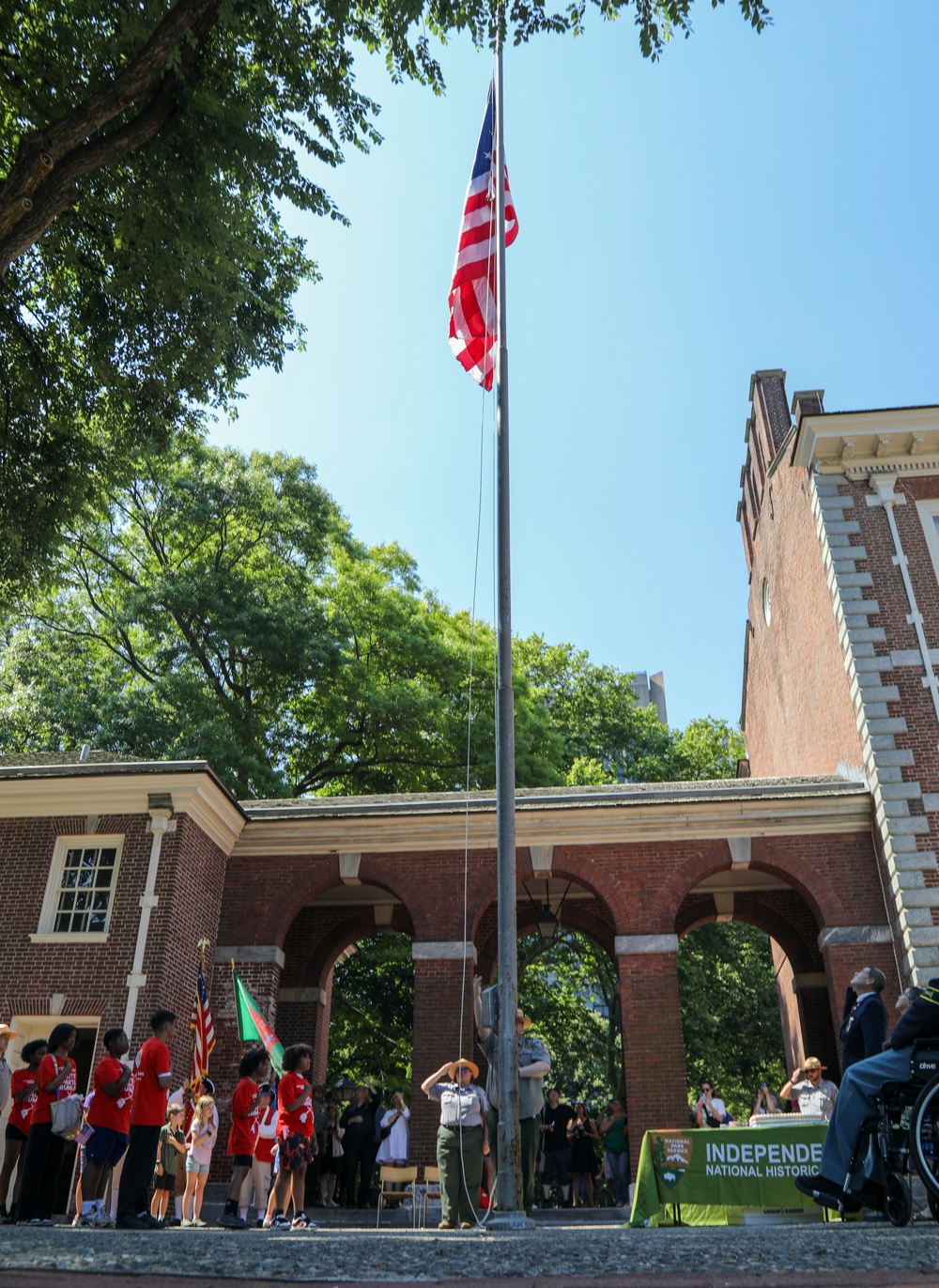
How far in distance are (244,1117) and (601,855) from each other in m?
8.43

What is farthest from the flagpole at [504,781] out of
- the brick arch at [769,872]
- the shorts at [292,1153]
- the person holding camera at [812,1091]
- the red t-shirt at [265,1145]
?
the brick arch at [769,872]

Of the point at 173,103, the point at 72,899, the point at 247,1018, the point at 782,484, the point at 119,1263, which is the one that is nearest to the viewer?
the point at 119,1263

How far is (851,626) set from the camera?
57.9ft

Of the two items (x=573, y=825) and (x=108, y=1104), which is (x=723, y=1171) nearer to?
(x=108, y=1104)

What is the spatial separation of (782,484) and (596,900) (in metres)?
9.57

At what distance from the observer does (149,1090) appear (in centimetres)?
920

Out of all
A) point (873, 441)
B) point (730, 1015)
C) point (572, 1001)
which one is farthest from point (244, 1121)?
point (730, 1015)

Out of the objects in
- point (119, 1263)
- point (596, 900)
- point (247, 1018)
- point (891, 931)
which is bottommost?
point (119, 1263)

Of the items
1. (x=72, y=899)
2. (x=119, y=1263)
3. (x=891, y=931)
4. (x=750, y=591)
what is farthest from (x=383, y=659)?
(x=119, y=1263)

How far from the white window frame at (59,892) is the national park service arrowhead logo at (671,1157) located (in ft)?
29.7

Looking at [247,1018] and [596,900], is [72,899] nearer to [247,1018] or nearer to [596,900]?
[247,1018]

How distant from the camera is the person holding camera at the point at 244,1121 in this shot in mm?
10672

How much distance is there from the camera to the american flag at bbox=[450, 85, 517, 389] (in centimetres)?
1291

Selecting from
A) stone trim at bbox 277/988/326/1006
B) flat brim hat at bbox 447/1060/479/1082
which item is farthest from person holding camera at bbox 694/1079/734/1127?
stone trim at bbox 277/988/326/1006
